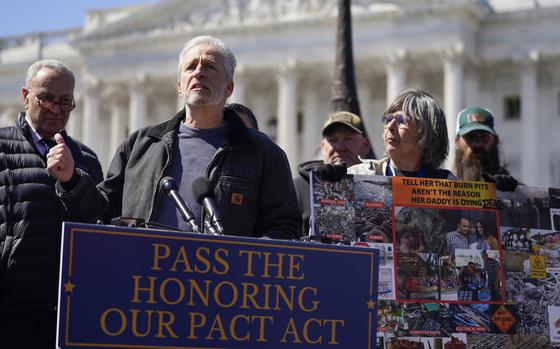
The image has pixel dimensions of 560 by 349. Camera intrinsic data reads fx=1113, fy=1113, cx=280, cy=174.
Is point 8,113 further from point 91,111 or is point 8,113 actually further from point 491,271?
point 491,271

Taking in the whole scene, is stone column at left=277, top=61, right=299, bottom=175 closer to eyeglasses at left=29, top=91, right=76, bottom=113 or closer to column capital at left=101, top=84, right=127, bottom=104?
column capital at left=101, top=84, right=127, bottom=104

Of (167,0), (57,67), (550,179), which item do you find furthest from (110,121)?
(57,67)

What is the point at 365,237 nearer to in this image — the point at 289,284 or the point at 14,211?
the point at 289,284

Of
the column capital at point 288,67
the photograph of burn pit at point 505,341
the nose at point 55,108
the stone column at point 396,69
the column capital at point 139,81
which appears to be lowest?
the photograph of burn pit at point 505,341

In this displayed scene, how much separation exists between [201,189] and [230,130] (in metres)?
0.67

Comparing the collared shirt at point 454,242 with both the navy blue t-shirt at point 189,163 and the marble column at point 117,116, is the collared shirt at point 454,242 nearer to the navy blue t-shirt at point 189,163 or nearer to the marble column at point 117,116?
the navy blue t-shirt at point 189,163

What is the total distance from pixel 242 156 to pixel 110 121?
57616 mm

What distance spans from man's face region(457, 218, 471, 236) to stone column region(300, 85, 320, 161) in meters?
47.4

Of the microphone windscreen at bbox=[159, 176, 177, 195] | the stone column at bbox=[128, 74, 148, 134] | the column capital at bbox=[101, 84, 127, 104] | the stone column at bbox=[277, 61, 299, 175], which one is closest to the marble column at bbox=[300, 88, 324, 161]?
the stone column at bbox=[277, 61, 299, 175]

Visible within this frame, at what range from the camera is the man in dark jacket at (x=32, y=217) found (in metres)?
6.66

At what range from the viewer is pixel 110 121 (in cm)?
6281

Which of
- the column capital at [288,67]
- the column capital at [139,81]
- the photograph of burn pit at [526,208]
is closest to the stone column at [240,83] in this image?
the column capital at [288,67]

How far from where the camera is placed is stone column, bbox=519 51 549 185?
4881 centimetres

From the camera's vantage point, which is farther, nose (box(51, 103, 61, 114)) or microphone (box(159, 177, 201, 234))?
nose (box(51, 103, 61, 114))
